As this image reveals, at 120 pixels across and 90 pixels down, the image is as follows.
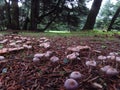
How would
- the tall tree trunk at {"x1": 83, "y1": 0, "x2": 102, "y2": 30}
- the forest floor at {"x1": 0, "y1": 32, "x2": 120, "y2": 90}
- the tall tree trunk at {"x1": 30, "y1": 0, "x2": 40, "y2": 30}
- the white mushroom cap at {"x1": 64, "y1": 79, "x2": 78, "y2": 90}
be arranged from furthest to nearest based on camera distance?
the tall tree trunk at {"x1": 30, "y1": 0, "x2": 40, "y2": 30} → the tall tree trunk at {"x1": 83, "y1": 0, "x2": 102, "y2": 30} → the forest floor at {"x1": 0, "y1": 32, "x2": 120, "y2": 90} → the white mushroom cap at {"x1": 64, "y1": 79, "x2": 78, "y2": 90}

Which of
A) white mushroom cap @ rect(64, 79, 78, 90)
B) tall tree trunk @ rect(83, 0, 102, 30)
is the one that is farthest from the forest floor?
tall tree trunk @ rect(83, 0, 102, 30)

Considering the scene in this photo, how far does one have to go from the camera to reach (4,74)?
1506mm

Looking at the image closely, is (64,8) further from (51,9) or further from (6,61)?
(6,61)

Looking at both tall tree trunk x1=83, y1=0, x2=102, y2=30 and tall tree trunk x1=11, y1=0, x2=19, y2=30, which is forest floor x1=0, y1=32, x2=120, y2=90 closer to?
tall tree trunk x1=83, y1=0, x2=102, y2=30

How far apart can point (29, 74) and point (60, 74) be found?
264 mm

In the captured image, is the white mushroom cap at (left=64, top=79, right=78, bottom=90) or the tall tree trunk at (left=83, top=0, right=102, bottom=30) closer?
the white mushroom cap at (left=64, top=79, right=78, bottom=90)

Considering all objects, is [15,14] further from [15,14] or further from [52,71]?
[52,71]

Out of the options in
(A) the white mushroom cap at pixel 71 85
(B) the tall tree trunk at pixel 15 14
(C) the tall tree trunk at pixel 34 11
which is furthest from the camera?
(C) the tall tree trunk at pixel 34 11

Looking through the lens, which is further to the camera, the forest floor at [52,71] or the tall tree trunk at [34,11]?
the tall tree trunk at [34,11]

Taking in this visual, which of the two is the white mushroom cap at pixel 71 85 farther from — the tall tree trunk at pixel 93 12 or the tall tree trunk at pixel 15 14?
the tall tree trunk at pixel 15 14

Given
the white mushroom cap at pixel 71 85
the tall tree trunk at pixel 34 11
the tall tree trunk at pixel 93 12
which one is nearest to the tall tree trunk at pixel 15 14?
the tall tree trunk at pixel 34 11

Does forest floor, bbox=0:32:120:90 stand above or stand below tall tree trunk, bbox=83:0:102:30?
below

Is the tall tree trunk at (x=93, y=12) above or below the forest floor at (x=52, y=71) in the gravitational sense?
above

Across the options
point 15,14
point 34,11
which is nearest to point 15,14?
point 15,14
